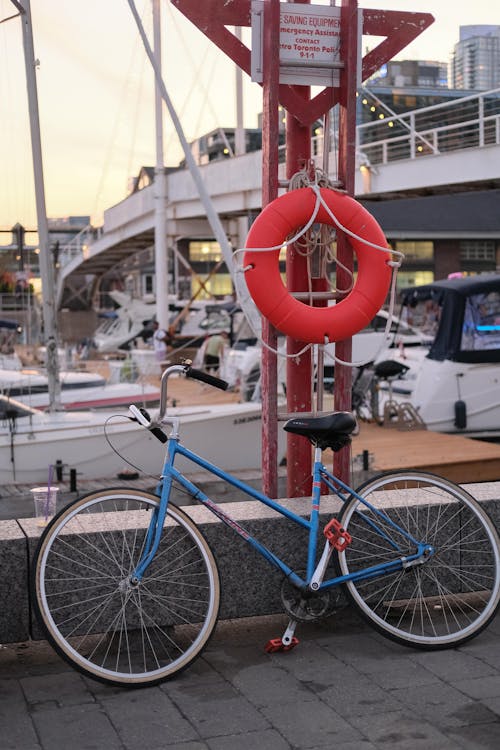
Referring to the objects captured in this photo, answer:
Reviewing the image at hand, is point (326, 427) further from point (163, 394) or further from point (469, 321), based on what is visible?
point (469, 321)

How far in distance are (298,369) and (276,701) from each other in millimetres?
2382

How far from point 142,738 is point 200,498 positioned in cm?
112

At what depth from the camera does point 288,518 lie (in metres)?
5.09

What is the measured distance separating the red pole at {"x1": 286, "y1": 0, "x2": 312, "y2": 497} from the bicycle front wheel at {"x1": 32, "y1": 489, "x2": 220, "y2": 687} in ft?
4.83

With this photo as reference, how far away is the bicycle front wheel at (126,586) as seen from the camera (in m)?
4.54

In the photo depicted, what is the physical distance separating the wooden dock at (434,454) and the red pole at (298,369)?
24.1 feet

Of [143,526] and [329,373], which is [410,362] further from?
[143,526]

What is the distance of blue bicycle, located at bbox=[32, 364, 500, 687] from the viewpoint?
4555 millimetres

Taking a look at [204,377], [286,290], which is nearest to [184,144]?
[286,290]

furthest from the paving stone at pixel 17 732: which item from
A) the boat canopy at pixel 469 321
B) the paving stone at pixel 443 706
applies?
the boat canopy at pixel 469 321

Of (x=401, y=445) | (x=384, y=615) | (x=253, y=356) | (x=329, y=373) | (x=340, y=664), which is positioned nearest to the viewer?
(x=340, y=664)

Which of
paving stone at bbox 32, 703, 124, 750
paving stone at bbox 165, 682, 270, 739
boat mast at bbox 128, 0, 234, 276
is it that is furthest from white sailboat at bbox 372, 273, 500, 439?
paving stone at bbox 32, 703, 124, 750

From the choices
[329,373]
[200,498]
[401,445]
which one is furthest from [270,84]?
[329,373]

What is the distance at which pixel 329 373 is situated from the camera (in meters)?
21.3
